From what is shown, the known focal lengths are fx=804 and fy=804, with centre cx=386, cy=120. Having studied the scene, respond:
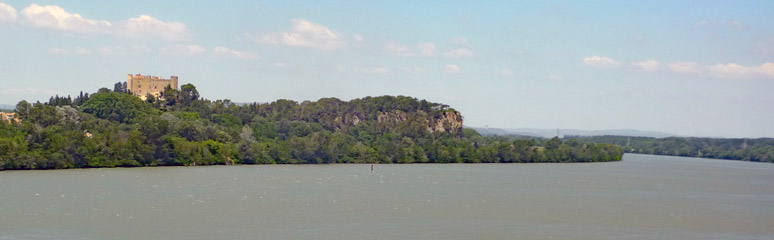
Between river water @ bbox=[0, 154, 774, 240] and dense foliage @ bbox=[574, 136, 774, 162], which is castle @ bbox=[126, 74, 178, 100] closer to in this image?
river water @ bbox=[0, 154, 774, 240]

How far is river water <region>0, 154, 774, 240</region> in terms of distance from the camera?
95.2 ft

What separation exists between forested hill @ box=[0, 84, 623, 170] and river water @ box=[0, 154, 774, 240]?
5118 millimetres

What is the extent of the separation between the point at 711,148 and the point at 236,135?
116m

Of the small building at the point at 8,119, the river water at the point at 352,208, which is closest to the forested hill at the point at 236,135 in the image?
the small building at the point at 8,119

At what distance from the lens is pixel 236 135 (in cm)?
8394

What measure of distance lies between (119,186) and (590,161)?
3263 inches

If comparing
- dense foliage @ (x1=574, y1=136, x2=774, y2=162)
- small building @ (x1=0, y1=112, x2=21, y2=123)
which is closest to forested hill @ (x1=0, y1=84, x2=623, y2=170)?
small building @ (x1=0, y1=112, x2=21, y2=123)

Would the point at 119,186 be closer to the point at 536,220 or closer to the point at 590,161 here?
the point at 536,220

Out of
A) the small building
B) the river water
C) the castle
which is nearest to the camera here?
the river water

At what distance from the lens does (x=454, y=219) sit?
111ft

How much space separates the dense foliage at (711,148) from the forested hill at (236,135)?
38.8 metres

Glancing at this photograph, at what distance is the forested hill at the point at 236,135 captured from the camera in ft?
205

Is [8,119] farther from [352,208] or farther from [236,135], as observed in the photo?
[352,208]

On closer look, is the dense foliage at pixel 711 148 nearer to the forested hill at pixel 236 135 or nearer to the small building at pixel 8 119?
the forested hill at pixel 236 135
